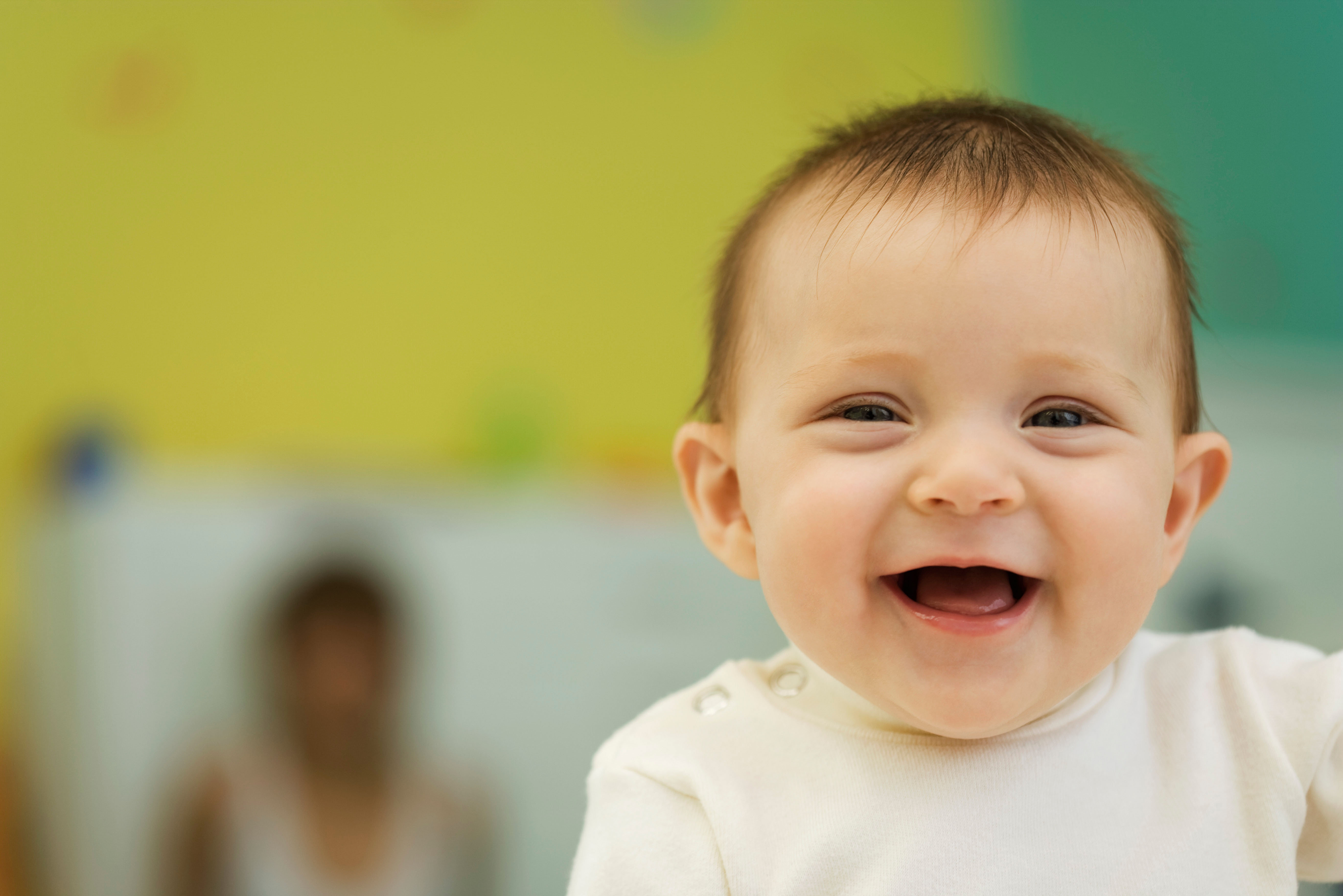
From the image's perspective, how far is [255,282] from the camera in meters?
2.24

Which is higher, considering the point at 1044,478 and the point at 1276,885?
the point at 1044,478

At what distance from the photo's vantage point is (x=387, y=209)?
2.35 metres

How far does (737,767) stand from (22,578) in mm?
1885

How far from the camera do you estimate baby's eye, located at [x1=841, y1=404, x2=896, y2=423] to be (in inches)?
20.1

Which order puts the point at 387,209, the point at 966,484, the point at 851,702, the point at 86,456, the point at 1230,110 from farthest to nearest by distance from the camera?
the point at 1230,110, the point at 387,209, the point at 86,456, the point at 851,702, the point at 966,484

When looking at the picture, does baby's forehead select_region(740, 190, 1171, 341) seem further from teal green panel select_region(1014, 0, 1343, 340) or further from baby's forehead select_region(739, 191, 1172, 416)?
teal green panel select_region(1014, 0, 1343, 340)

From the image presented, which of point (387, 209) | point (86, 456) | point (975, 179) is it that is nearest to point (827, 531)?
point (975, 179)

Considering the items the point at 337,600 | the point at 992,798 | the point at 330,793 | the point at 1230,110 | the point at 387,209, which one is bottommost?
the point at 330,793

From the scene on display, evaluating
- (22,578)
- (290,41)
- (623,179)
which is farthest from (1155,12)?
(22,578)

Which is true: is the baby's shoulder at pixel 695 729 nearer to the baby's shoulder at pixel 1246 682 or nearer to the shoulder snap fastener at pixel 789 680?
the shoulder snap fastener at pixel 789 680

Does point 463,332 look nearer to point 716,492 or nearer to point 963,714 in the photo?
point 716,492

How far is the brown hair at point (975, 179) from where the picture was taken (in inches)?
21.0

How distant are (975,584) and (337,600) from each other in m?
1.55

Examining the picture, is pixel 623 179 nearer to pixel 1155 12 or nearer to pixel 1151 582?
pixel 1155 12
